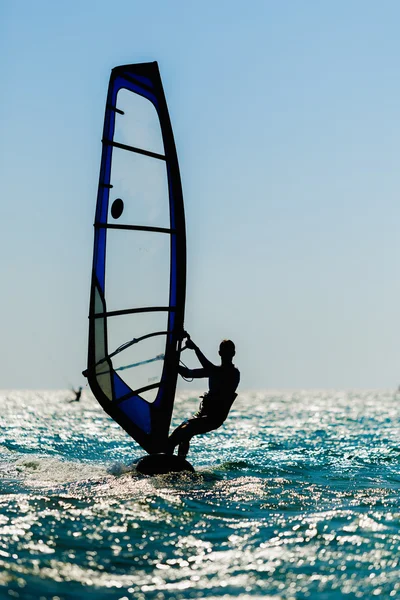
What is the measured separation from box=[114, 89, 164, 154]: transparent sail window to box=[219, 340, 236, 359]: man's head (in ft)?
6.74

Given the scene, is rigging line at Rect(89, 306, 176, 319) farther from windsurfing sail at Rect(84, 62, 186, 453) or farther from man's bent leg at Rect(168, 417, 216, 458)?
man's bent leg at Rect(168, 417, 216, 458)

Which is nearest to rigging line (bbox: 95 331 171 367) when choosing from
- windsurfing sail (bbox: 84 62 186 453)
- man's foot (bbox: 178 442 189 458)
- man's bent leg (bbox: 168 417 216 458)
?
windsurfing sail (bbox: 84 62 186 453)

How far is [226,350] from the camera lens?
24.8 feet

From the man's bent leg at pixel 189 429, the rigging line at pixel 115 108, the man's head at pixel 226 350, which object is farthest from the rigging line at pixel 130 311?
the rigging line at pixel 115 108

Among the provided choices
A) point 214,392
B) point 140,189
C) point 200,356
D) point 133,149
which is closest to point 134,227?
point 140,189

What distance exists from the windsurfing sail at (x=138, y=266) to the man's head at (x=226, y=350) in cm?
48

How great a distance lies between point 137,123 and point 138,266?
4.68 feet

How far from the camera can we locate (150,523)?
548 centimetres

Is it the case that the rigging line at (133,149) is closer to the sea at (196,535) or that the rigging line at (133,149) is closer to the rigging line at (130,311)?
the rigging line at (130,311)

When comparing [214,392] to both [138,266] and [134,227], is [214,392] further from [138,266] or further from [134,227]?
[134,227]

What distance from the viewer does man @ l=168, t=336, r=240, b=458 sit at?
7508 mm

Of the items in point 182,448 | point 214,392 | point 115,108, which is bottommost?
point 182,448

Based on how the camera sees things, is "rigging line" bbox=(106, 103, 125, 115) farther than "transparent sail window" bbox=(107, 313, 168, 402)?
No

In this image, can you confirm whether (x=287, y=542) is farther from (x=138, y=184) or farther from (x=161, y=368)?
(x=138, y=184)
